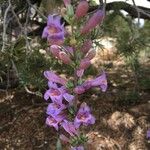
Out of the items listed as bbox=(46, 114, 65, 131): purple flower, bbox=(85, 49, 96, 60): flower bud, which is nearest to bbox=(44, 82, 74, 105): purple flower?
bbox=(46, 114, 65, 131): purple flower

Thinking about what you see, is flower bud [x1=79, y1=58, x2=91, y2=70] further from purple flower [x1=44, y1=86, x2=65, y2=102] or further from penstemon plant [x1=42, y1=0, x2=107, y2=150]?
purple flower [x1=44, y1=86, x2=65, y2=102]

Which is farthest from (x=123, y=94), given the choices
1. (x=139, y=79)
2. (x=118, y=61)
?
(x=118, y=61)

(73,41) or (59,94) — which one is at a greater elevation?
(73,41)

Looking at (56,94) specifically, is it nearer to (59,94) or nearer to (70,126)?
(59,94)

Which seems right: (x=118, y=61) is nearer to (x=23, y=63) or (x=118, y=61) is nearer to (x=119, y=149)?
(x=119, y=149)

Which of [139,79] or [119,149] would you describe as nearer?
[119,149]

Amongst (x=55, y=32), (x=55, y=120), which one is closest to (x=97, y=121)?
(x=55, y=120)
